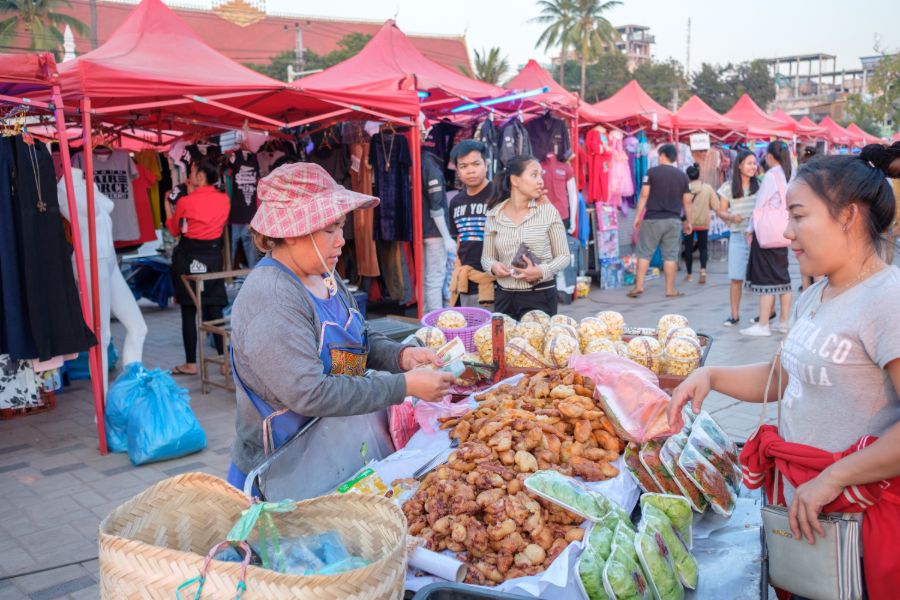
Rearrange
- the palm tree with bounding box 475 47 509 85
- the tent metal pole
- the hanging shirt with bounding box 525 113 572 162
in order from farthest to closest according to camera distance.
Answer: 1. the palm tree with bounding box 475 47 509 85
2. the hanging shirt with bounding box 525 113 572 162
3. the tent metal pole

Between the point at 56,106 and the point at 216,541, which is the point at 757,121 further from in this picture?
the point at 216,541

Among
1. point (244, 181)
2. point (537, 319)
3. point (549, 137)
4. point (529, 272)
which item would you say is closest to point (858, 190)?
point (537, 319)

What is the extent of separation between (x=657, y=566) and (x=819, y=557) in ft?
1.31

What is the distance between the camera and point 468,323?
3.98 meters

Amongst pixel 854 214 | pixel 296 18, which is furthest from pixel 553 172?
pixel 296 18

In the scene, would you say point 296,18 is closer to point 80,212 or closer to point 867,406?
point 80,212

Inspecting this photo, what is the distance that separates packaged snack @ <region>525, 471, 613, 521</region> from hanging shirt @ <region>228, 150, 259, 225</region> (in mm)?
7976

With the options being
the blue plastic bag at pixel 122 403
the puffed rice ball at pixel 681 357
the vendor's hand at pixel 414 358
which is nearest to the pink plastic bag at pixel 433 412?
the vendor's hand at pixel 414 358

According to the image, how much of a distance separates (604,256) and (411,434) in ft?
30.5

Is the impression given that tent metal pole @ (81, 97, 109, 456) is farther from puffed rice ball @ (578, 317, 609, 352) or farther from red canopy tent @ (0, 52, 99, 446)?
puffed rice ball @ (578, 317, 609, 352)

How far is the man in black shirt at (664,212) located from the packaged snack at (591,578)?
29.4ft

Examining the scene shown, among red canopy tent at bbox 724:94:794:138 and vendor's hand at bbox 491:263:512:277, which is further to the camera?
red canopy tent at bbox 724:94:794:138

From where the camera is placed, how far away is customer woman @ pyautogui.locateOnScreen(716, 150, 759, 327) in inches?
306

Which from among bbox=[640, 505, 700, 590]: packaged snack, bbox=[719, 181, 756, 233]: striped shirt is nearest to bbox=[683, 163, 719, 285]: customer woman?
bbox=[719, 181, 756, 233]: striped shirt
